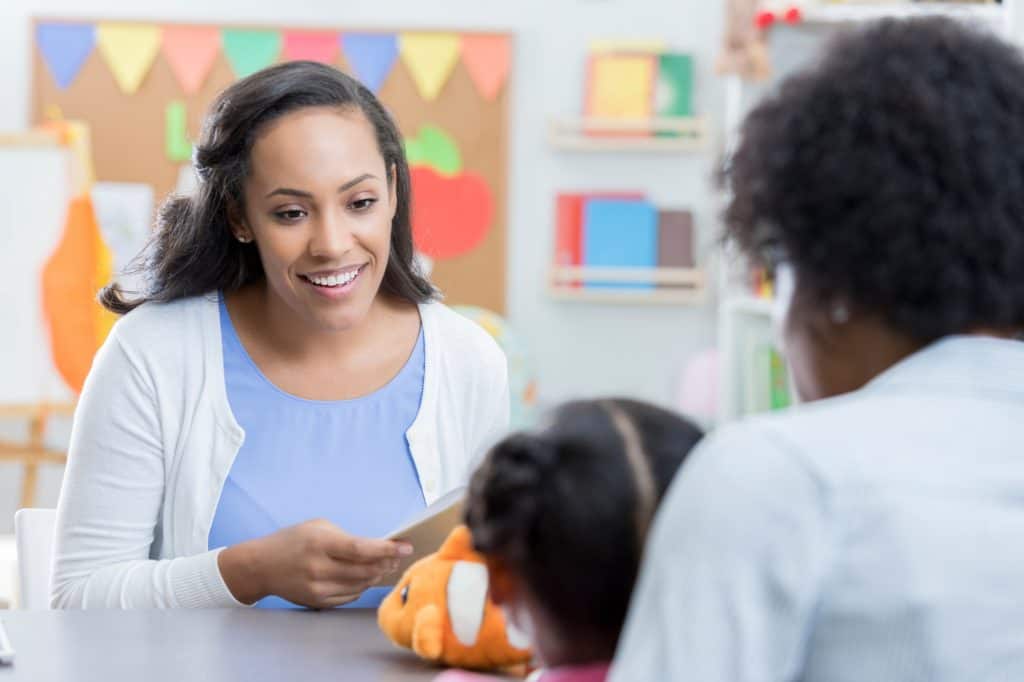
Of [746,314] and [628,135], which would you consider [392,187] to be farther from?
[628,135]

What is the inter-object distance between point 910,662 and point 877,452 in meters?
0.09

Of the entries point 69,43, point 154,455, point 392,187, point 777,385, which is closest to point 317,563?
point 154,455

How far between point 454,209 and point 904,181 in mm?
3854

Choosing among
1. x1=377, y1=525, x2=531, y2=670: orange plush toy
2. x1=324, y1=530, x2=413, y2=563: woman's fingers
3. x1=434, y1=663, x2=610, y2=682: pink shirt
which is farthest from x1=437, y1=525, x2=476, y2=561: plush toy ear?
x1=434, y1=663, x2=610, y2=682: pink shirt

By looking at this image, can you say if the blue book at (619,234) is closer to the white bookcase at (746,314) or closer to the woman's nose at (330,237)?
the white bookcase at (746,314)

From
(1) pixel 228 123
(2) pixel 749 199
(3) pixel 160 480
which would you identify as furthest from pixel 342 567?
(2) pixel 749 199

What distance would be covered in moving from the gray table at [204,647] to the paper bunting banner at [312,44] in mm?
3382

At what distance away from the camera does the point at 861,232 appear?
62cm

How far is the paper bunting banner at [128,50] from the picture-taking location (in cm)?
437

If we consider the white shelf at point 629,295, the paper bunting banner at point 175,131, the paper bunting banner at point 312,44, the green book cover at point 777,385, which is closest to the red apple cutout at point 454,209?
the white shelf at point 629,295

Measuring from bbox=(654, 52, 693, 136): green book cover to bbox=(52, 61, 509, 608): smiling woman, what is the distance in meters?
2.89

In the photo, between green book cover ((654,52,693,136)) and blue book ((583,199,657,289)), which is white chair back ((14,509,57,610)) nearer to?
blue book ((583,199,657,289))

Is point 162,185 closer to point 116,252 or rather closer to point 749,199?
point 116,252

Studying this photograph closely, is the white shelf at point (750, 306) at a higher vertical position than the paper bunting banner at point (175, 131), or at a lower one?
lower
